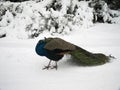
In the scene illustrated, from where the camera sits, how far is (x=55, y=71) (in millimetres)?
3861

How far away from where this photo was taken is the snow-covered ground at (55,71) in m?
3.26

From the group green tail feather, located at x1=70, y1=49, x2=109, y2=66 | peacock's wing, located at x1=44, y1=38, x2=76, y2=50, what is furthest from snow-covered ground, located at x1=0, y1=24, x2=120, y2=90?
peacock's wing, located at x1=44, y1=38, x2=76, y2=50

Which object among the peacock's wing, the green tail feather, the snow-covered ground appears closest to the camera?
the snow-covered ground

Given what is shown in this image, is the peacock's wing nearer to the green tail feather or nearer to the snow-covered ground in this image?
the green tail feather

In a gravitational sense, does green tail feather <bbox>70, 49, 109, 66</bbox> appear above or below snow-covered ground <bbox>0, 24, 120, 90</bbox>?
above

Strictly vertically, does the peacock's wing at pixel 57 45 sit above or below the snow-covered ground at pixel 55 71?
above

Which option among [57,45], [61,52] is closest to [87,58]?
[61,52]

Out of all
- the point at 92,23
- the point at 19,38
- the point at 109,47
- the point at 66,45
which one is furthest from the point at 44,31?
the point at 66,45

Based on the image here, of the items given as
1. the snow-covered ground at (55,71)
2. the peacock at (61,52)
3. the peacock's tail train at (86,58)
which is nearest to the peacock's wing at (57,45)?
the peacock at (61,52)

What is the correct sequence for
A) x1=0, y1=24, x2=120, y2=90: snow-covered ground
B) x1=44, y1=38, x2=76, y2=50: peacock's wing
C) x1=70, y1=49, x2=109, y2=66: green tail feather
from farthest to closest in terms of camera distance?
x1=70, y1=49, x2=109, y2=66: green tail feather, x1=44, y1=38, x2=76, y2=50: peacock's wing, x1=0, y1=24, x2=120, y2=90: snow-covered ground

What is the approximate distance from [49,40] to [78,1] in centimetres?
362

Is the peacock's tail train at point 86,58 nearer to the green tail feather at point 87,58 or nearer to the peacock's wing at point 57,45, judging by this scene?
the green tail feather at point 87,58

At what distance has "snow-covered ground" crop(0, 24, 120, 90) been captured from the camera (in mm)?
3258

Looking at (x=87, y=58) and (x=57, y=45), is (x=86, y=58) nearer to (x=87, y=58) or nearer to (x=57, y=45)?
(x=87, y=58)
